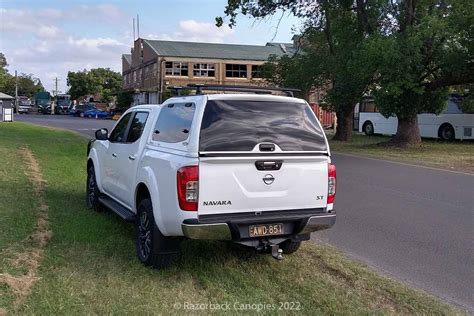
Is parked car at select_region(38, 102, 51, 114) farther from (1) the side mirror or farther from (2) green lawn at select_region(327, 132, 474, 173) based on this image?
(1) the side mirror

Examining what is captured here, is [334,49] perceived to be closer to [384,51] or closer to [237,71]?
[384,51]

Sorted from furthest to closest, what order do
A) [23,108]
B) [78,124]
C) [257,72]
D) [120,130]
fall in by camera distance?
[23,108] → [78,124] → [257,72] → [120,130]

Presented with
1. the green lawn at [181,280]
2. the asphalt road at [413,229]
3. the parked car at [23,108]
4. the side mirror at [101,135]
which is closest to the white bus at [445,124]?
the asphalt road at [413,229]

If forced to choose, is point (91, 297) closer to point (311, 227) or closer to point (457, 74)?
point (311, 227)

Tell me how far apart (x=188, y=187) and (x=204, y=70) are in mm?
64101

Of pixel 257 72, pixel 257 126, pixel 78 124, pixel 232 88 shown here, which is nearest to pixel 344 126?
pixel 257 72

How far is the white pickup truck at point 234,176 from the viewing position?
16.8 feet

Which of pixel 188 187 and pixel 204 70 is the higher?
pixel 204 70

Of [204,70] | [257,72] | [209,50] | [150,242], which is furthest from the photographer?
[209,50]

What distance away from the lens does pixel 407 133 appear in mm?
24344

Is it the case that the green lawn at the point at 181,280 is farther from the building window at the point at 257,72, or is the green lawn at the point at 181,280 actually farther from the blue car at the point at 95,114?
the blue car at the point at 95,114

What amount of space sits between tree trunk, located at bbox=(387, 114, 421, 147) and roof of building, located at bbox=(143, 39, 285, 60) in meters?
45.3

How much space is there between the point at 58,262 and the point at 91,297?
1.07 m

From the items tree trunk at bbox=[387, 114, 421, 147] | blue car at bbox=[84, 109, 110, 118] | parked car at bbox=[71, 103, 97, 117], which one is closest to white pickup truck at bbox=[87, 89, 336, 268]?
tree trunk at bbox=[387, 114, 421, 147]
